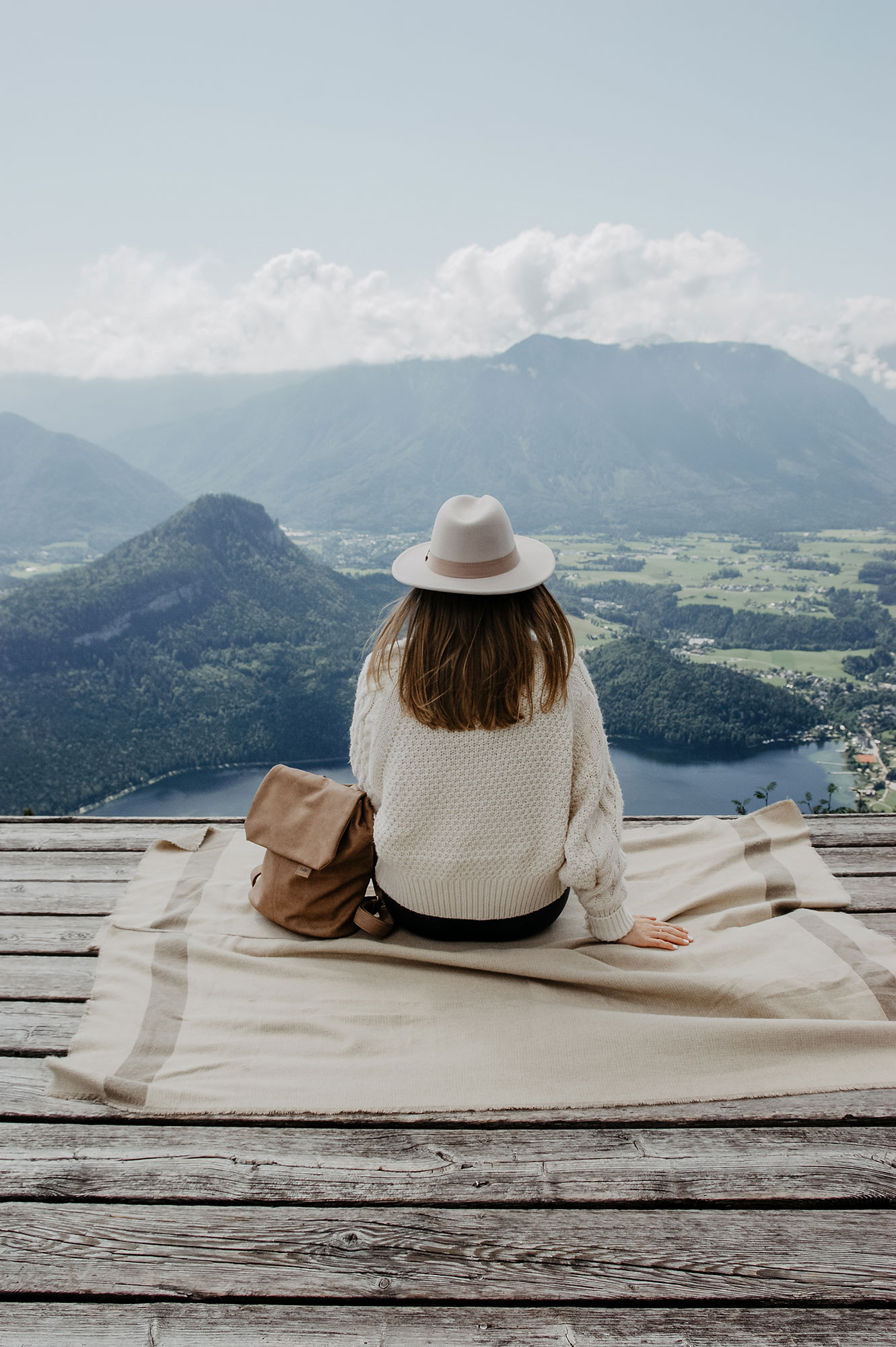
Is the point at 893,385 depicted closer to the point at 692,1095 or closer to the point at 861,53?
the point at 861,53

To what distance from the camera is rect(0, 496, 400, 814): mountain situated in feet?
43.9

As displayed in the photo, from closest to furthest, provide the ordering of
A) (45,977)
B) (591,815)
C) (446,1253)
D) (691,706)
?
(446,1253)
(591,815)
(45,977)
(691,706)

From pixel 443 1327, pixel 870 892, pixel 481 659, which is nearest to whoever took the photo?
pixel 443 1327

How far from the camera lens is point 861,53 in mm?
8961

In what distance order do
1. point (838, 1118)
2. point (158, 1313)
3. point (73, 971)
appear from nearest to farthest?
point (158, 1313) < point (838, 1118) < point (73, 971)

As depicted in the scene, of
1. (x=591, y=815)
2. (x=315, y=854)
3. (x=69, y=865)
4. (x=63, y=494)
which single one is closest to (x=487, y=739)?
(x=591, y=815)

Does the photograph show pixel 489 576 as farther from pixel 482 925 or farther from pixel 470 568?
pixel 482 925

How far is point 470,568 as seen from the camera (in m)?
1.77

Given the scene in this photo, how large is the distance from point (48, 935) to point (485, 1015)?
1501 millimetres

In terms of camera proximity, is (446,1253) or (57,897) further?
(57,897)

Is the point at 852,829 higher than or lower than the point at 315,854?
lower

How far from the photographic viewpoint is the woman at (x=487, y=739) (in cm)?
176

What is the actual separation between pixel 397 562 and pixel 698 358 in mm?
96641

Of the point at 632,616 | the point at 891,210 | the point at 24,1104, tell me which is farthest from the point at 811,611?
the point at 24,1104
